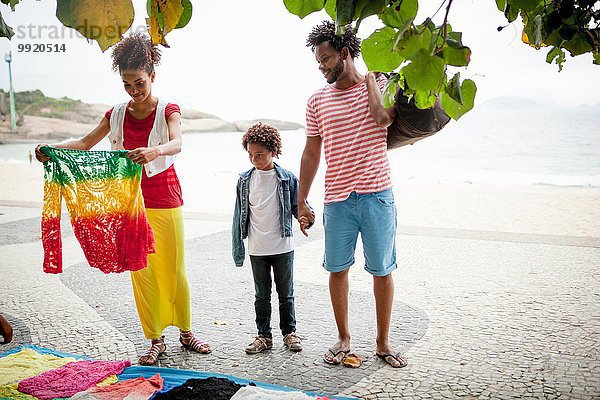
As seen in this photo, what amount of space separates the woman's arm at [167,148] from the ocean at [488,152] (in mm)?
15672

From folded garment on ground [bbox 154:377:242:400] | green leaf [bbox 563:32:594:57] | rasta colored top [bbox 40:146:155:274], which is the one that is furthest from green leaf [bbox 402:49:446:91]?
rasta colored top [bbox 40:146:155:274]

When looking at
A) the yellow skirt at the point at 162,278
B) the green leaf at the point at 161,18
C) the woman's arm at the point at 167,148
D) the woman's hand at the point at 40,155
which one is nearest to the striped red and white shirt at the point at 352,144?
the woman's arm at the point at 167,148

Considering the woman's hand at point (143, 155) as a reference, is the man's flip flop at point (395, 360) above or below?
below

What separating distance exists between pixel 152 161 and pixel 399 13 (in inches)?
107

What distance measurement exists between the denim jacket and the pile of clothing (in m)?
0.87

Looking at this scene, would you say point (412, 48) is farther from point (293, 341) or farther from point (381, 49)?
point (293, 341)

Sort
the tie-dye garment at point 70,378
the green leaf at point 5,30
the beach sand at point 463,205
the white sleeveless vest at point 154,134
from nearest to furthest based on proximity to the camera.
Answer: the green leaf at point 5,30 < the tie-dye garment at point 70,378 < the white sleeveless vest at point 154,134 < the beach sand at point 463,205

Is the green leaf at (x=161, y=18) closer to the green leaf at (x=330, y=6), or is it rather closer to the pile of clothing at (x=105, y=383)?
the green leaf at (x=330, y=6)

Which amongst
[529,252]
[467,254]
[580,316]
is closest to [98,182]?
[580,316]

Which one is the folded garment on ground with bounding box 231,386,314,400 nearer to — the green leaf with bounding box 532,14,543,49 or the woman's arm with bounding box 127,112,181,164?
the woman's arm with bounding box 127,112,181,164

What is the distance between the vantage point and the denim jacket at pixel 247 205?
3.84 metres

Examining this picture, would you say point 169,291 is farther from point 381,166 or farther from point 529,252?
point 529,252

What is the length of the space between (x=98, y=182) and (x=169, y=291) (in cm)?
81

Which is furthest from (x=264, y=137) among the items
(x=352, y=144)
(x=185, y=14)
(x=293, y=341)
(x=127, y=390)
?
(x=185, y=14)
